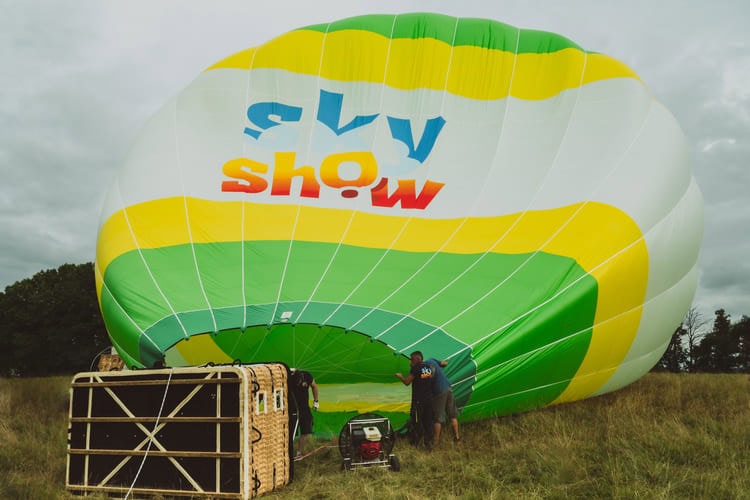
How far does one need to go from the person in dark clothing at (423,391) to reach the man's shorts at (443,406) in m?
0.05

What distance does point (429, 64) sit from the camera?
945 centimetres

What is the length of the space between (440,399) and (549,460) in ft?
4.20

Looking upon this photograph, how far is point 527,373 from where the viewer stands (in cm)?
661

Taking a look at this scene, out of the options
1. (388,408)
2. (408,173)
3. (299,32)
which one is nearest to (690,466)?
(388,408)

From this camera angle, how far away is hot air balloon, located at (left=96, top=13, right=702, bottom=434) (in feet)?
22.4

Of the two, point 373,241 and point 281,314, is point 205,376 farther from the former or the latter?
point 373,241

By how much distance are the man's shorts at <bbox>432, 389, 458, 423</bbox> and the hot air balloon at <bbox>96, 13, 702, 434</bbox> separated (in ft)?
0.94

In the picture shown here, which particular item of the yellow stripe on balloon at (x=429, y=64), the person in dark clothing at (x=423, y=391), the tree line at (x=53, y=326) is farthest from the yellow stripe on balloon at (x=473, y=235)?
the tree line at (x=53, y=326)

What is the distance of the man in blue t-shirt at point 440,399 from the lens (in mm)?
6129

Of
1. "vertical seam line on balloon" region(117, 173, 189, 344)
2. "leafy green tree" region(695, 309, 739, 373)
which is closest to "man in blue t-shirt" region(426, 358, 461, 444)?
"vertical seam line on balloon" region(117, 173, 189, 344)

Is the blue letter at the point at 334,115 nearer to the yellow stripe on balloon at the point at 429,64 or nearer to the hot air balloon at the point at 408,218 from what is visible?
the hot air balloon at the point at 408,218

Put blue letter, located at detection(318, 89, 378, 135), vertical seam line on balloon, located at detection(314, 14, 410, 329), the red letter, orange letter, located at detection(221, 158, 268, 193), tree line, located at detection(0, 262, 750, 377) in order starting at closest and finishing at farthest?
vertical seam line on balloon, located at detection(314, 14, 410, 329), the red letter, orange letter, located at detection(221, 158, 268, 193), blue letter, located at detection(318, 89, 378, 135), tree line, located at detection(0, 262, 750, 377)

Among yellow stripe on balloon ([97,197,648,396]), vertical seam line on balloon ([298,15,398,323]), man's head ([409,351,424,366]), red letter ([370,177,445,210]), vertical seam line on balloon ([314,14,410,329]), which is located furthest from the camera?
red letter ([370,177,445,210])

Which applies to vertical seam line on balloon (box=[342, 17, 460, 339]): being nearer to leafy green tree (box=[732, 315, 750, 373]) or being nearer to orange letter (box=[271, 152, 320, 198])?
orange letter (box=[271, 152, 320, 198])
